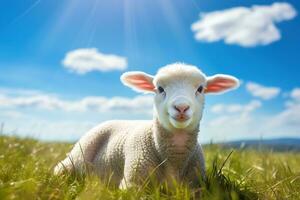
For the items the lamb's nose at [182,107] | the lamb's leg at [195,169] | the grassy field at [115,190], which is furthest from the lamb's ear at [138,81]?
the grassy field at [115,190]

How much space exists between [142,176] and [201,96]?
1250 millimetres

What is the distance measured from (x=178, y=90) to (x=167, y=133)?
1.87 ft

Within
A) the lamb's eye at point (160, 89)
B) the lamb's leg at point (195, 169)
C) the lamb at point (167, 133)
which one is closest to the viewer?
the lamb at point (167, 133)

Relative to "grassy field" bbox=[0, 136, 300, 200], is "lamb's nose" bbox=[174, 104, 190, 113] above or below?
above

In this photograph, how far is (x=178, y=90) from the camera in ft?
19.1

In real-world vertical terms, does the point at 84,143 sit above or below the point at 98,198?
above

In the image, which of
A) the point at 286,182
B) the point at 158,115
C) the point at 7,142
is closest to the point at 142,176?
the point at 158,115

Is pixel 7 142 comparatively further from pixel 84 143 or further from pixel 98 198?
pixel 98 198

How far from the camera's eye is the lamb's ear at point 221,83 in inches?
265

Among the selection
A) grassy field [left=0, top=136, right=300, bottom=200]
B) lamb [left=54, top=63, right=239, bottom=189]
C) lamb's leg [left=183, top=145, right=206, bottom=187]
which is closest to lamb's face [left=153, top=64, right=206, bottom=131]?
lamb [left=54, top=63, right=239, bottom=189]

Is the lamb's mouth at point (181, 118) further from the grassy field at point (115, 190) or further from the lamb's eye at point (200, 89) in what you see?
the lamb's eye at point (200, 89)

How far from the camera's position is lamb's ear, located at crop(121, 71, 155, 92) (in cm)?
668

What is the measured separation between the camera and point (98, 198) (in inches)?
172

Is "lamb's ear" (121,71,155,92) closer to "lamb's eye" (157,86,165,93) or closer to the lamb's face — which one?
the lamb's face
